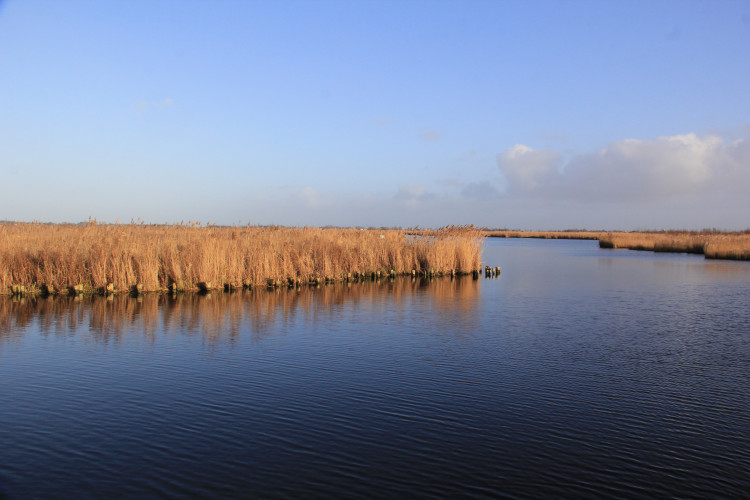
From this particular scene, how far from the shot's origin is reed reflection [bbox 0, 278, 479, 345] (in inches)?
437

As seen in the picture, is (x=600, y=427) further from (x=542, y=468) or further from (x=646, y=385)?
(x=646, y=385)

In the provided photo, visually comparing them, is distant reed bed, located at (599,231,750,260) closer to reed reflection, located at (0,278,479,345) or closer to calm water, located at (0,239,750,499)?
reed reflection, located at (0,278,479,345)

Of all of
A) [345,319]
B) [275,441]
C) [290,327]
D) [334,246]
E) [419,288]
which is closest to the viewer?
[275,441]

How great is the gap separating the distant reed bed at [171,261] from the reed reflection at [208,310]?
78 centimetres

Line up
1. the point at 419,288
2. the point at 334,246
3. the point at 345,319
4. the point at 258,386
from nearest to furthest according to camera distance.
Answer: the point at 258,386 → the point at 345,319 → the point at 419,288 → the point at 334,246

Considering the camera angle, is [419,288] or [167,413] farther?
[419,288]

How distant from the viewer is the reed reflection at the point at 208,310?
1109 cm

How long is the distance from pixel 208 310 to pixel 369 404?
8.07 metres

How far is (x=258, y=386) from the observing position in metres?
7.48

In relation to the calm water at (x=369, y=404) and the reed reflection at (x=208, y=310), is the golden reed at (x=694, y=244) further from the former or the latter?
the calm water at (x=369, y=404)

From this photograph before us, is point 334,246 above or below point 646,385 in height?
above

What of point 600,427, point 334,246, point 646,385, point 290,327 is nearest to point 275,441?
point 600,427

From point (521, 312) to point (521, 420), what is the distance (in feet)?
27.5

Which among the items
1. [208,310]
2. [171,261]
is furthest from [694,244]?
[208,310]
